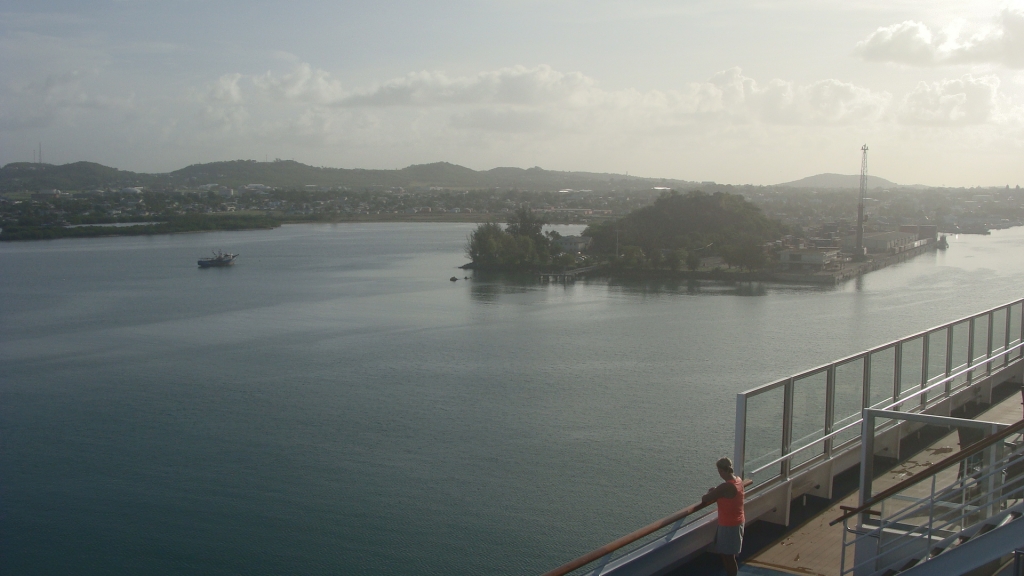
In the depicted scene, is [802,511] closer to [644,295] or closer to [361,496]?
[361,496]

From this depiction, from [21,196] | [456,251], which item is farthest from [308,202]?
[456,251]

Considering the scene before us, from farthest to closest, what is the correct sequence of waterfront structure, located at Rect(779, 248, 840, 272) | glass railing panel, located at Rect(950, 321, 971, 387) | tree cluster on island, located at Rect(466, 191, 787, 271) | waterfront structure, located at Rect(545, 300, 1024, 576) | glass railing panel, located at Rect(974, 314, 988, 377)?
tree cluster on island, located at Rect(466, 191, 787, 271)
waterfront structure, located at Rect(779, 248, 840, 272)
glass railing panel, located at Rect(974, 314, 988, 377)
glass railing panel, located at Rect(950, 321, 971, 387)
waterfront structure, located at Rect(545, 300, 1024, 576)

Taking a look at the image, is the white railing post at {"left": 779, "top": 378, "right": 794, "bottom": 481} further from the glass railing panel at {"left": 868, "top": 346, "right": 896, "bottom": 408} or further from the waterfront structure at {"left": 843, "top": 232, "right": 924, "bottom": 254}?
the waterfront structure at {"left": 843, "top": 232, "right": 924, "bottom": 254}

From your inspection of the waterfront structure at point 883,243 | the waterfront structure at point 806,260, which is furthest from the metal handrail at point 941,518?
the waterfront structure at point 883,243

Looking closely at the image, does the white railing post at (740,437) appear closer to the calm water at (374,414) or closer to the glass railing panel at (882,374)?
the glass railing panel at (882,374)

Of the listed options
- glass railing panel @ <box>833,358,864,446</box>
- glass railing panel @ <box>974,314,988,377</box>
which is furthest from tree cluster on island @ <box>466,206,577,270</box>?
glass railing panel @ <box>833,358,864,446</box>

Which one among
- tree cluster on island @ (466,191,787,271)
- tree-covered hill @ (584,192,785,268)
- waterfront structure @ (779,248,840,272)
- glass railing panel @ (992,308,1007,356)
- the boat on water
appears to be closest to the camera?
glass railing panel @ (992,308,1007,356)
